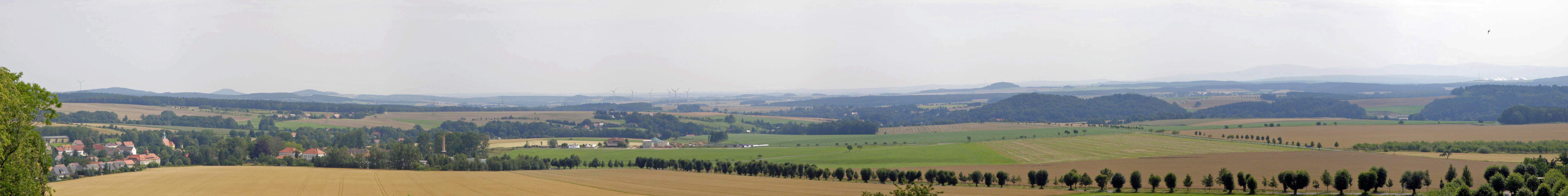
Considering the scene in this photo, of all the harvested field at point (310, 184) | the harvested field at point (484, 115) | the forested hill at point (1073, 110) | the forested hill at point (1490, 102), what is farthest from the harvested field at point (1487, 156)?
the harvested field at point (484, 115)

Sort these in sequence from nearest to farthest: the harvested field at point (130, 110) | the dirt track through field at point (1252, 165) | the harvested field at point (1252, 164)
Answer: the dirt track through field at point (1252, 165)
the harvested field at point (1252, 164)
the harvested field at point (130, 110)

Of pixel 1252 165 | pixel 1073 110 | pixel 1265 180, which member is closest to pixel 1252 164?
pixel 1252 165

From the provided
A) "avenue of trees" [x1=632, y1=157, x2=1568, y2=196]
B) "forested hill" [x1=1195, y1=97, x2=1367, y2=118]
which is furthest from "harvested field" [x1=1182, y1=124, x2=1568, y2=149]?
"forested hill" [x1=1195, y1=97, x2=1367, y2=118]

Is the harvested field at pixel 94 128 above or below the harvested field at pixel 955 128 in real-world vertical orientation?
above

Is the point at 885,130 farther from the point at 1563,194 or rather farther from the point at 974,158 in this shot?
the point at 1563,194

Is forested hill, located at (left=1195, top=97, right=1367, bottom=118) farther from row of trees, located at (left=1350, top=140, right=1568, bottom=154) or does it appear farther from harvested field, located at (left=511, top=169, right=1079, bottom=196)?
harvested field, located at (left=511, top=169, right=1079, bottom=196)

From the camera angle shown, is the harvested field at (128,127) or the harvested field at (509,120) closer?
the harvested field at (128,127)

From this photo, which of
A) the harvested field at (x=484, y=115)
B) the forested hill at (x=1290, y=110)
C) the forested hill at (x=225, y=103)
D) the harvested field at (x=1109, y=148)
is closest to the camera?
the harvested field at (x=1109, y=148)

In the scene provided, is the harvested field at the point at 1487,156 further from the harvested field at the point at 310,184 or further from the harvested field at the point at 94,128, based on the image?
the harvested field at the point at 94,128
